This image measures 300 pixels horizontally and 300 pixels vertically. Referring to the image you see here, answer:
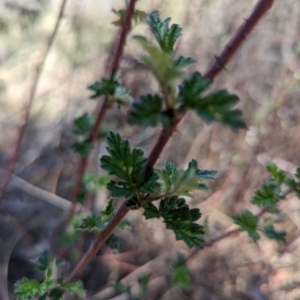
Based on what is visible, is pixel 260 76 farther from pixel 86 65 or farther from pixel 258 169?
pixel 86 65

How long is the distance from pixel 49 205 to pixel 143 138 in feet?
1.86

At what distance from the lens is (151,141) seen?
202 centimetres

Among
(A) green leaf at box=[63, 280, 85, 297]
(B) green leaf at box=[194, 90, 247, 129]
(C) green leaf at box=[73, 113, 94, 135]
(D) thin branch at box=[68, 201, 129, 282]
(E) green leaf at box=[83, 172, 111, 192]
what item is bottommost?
(A) green leaf at box=[63, 280, 85, 297]

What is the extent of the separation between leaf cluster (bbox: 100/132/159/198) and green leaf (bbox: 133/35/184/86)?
0.11 meters

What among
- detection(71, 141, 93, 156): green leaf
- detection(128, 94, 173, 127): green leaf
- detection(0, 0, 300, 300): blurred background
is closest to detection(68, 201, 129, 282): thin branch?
detection(128, 94, 173, 127): green leaf

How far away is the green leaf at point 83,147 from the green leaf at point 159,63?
1.92ft

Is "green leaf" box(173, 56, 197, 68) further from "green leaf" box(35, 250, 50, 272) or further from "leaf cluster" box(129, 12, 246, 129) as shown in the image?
"green leaf" box(35, 250, 50, 272)

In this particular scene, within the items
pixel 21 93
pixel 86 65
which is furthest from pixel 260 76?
pixel 21 93

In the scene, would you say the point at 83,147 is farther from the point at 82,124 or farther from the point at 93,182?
the point at 93,182

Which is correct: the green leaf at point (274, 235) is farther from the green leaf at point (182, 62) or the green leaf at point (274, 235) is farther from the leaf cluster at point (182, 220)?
the green leaf at point (182, 62)

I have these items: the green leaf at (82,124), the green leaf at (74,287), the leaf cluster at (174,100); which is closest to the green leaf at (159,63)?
the leaf cluster at (174,100)

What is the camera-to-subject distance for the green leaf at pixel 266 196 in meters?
0.84

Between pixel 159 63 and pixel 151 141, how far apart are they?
1.67 metres

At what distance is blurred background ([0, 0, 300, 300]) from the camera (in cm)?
168
